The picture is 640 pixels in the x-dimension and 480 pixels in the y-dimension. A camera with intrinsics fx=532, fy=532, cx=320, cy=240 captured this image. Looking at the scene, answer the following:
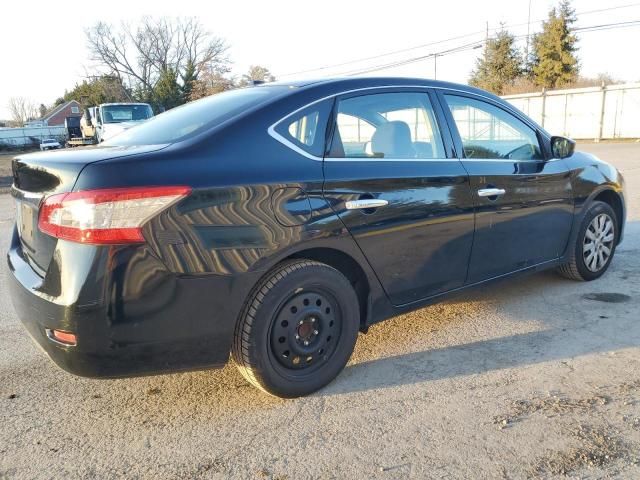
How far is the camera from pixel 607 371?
3.05 meters

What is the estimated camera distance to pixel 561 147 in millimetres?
4184

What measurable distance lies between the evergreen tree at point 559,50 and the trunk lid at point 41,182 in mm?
42749

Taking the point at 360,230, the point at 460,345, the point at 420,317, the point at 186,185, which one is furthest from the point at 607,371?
the point at 186,185

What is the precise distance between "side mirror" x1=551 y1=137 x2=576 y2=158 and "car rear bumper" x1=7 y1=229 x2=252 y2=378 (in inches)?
117

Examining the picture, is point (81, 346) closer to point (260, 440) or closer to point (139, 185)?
point (139, 185)

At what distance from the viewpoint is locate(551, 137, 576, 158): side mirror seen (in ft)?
13.7

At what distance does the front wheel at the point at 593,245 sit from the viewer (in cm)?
441

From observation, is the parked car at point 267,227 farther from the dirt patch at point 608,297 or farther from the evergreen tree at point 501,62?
the evergreen tree at point 501,62

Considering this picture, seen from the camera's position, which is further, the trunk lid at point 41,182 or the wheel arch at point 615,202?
the wheel arch at point 615,202

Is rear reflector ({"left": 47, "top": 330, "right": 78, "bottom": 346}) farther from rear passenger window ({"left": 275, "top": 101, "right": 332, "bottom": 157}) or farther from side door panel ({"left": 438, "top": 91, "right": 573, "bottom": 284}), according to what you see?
side door panel ({"left": 438, "top": 91, "right": 573, "bottom": 284})

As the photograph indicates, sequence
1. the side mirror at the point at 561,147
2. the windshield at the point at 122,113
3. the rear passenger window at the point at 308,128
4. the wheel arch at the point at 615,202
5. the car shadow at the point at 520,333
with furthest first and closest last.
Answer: the windshield at the point at 122,113 < the wheel arch at the point at 615,202 < the side mirror at the point at 561,147 < the car shadow at the point at 520,333 < the rear passenger window at the point at 308,128

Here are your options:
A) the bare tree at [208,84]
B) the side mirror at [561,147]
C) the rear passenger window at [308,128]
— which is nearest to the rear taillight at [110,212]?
the rear passenger window at [308,128]

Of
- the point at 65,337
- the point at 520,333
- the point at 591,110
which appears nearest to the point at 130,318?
the point at 65,337

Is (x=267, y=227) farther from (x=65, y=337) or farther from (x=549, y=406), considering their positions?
(x=549, y=406)
